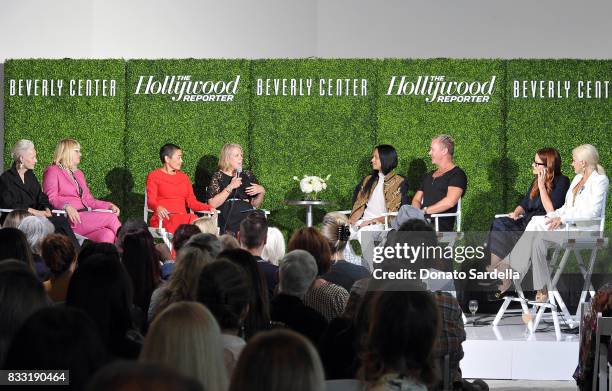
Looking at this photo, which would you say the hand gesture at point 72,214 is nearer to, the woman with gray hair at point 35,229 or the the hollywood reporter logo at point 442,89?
the woman with gray hair at point 35,229

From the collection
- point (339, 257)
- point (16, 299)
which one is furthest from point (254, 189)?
point (16, 299)

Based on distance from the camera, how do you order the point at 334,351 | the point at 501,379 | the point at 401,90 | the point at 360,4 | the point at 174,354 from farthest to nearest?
the point at 360,4, the point at 401,90, the point at 501,379, the point at 334,351, the point at 174,354

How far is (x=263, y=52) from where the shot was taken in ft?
36.8

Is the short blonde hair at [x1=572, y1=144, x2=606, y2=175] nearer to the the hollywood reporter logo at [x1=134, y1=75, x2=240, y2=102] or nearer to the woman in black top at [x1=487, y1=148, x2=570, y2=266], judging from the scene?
the woman in black top at [x1=487, y1=148, x2=570, y2=266]

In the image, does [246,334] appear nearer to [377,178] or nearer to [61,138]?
[377,178]

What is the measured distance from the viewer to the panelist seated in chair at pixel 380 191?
379 inches

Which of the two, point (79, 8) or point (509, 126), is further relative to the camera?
point (79, 8)

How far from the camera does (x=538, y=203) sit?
9.02 m

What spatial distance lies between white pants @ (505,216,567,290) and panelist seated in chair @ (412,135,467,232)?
872 millimetres

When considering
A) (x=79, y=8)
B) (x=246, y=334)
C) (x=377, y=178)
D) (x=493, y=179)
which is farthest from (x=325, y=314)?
(x=79, y=8)

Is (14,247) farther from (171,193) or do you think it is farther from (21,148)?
(171,193)

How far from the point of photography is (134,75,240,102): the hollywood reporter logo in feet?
34.8

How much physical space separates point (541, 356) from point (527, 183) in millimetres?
3183

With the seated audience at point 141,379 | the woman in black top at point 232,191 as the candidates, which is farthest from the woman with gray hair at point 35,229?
the seated audience at point 141,379
